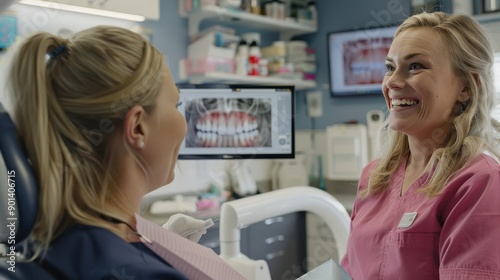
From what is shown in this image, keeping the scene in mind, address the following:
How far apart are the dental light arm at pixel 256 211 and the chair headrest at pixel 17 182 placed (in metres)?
0.68

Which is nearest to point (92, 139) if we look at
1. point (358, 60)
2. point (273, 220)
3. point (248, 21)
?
point (273, 220)

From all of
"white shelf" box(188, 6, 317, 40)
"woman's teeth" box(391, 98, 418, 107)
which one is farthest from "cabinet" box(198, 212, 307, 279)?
"woman's teeth" box(391, 98, 418, 107)

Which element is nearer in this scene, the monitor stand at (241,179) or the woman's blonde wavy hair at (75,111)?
the woman's blonde wavy hair at (75,111)

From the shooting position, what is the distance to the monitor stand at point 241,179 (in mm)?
3189

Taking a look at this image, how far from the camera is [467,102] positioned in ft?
4.18

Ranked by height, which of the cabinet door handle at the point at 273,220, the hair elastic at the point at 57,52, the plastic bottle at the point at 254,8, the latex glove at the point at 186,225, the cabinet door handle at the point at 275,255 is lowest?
the cabinet door handle at the point at 275,255

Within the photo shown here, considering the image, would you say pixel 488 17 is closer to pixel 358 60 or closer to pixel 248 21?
pixel 358 60

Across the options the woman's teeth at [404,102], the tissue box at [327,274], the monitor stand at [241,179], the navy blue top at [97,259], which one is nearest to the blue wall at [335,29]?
the monitor stand at [241,179]

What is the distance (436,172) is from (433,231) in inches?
5.7

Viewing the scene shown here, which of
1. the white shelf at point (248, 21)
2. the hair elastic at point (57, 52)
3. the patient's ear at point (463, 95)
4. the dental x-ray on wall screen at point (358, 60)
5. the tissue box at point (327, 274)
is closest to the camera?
the hair elastic at point (57, 52)

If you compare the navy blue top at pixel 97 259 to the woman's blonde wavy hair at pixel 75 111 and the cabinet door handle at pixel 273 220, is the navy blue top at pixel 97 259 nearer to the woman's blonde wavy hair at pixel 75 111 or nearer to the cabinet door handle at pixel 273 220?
the woman's blonde wavy hair at pixel 75 111

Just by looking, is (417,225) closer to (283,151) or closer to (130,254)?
(283,151)

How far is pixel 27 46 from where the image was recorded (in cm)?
68

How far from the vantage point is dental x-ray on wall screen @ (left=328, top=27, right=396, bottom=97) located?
342 cm
